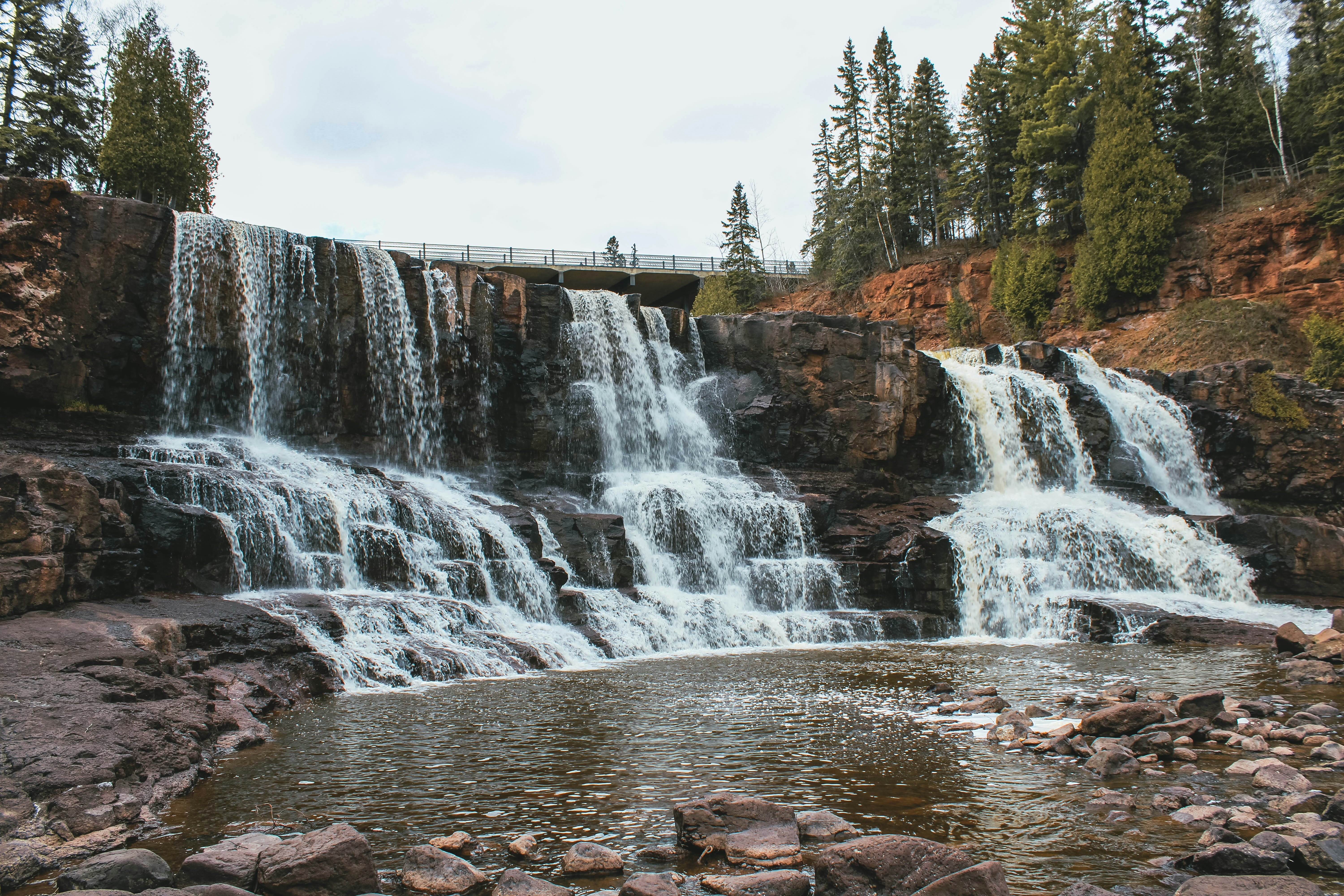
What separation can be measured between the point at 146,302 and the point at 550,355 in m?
10.5

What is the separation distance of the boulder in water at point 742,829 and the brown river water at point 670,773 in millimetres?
187

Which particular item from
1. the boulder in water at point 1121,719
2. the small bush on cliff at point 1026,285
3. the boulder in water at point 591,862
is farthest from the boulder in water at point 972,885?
the small bush on cliff at point 1026,285

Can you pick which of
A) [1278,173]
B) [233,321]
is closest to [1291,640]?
[233,321]

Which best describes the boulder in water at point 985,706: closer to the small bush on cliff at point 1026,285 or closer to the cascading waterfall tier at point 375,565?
the cascading waterfall tier at point 375,565

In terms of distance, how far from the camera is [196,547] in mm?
13297

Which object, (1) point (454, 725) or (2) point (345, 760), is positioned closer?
(2) point (345, 760)

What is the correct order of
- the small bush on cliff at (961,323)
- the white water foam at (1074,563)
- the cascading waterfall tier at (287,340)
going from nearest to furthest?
1. the white water foam at (1074,563)
2. the cascading waterfall tier at (287,340)
3. the small bush on cliff at (961,323)

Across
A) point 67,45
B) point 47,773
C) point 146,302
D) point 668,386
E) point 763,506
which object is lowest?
point 47,773

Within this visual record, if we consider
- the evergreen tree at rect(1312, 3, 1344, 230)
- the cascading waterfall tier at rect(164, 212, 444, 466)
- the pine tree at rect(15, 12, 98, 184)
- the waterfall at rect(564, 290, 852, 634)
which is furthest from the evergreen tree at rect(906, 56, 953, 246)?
the pine tree at rect(15, 12, 98, 184)

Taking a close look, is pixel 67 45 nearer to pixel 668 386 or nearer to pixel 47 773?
pixel 668 386

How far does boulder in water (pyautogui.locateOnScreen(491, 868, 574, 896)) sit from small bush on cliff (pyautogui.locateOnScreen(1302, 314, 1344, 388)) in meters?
34.0

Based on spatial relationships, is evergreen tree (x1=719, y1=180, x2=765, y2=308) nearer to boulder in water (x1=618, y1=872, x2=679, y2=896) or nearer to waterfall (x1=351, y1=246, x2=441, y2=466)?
waterfall (x1=351, y1=246, x2=441, y2=466)

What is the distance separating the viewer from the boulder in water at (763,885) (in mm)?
4199

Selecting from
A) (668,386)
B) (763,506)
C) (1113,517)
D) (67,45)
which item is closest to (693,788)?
(763,506)
